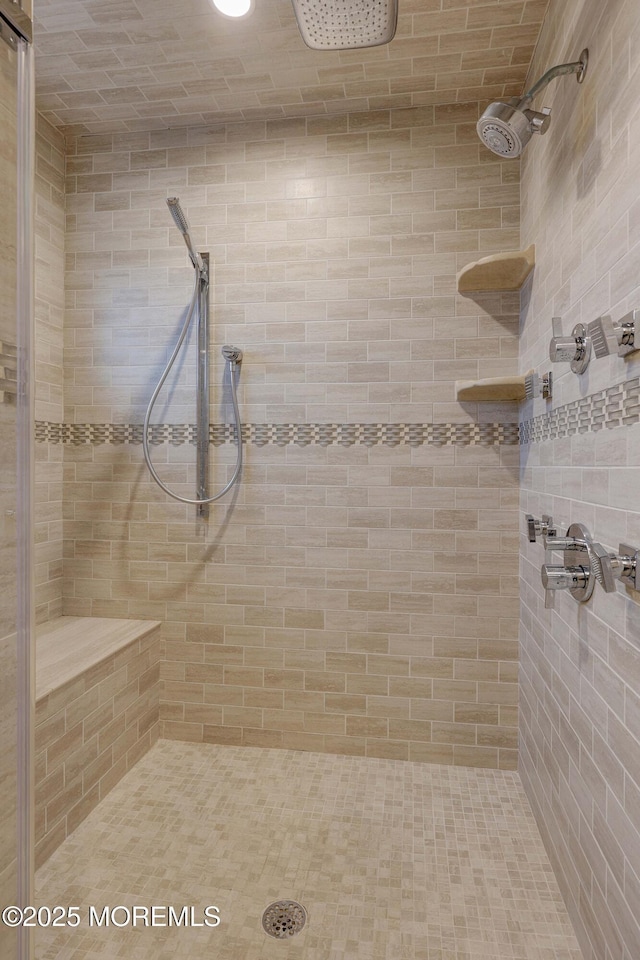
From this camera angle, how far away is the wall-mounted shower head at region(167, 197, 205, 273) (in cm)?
198

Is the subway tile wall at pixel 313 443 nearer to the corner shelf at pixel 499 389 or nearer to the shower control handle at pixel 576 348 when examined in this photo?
the corner shelf at pixel 499 389

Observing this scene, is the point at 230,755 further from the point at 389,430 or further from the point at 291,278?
the point at 291,278

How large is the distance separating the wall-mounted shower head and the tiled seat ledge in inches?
59.7

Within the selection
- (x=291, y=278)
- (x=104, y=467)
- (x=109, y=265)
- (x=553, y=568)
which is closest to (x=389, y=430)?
(x=291, y=278)

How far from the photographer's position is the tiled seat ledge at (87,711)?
5.63 feet

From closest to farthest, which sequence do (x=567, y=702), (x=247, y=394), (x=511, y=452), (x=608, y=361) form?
(x=608, y=361), (x=567, y=702), (x=511, y=452), (x=247, y=394)

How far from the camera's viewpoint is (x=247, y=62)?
6.52 ft

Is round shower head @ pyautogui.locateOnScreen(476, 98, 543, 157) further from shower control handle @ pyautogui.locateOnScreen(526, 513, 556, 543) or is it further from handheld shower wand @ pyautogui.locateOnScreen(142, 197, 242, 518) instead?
handheld shower wand @ pyautogui.locateOnScreen(142, 197, 242, 518)

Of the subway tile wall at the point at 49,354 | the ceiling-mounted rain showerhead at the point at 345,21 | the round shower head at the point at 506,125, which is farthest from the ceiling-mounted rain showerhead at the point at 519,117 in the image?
the subway tile wall at the point at 49,354

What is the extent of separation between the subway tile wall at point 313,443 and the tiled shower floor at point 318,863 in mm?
209

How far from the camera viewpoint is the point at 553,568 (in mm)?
1303

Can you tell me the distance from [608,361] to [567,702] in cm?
90

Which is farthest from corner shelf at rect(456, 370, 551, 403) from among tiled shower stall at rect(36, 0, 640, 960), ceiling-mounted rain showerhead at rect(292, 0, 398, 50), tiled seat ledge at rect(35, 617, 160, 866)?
tiled seat ledge at rect(35, 617, 160, 866)

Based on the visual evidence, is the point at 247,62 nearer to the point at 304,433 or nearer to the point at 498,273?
the point at 498,273
